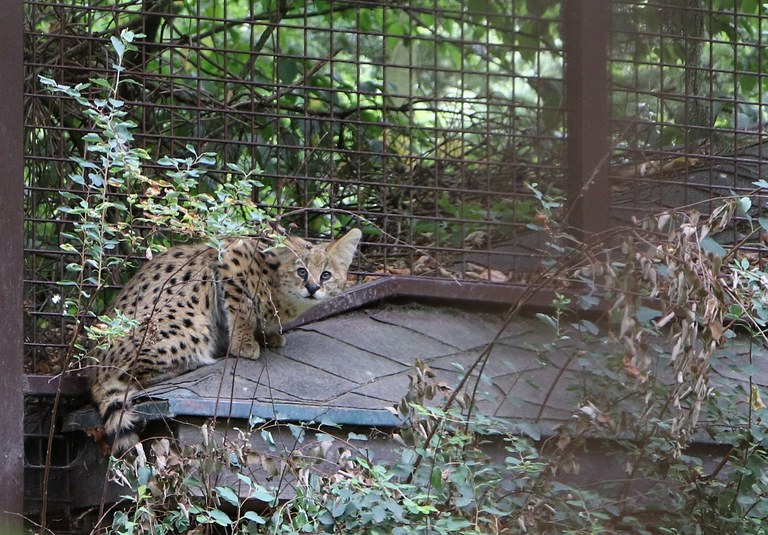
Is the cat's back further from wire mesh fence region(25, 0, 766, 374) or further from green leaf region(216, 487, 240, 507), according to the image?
green leaf region(216, 487, 240, 507)

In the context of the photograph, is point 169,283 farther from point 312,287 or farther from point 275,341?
point 312,287

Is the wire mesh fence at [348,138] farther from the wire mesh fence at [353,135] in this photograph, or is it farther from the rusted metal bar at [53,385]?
the rusted metal bar at [53,385]

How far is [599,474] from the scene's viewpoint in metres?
4.24

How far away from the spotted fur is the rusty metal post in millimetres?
368

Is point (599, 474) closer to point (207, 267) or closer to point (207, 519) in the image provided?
point (207, 519)

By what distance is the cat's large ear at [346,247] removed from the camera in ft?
17.9

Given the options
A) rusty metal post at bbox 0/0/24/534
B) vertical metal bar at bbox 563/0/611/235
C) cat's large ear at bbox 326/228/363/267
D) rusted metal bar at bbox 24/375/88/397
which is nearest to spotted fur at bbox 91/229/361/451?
cat's large ear at bbox 326/228/363/267

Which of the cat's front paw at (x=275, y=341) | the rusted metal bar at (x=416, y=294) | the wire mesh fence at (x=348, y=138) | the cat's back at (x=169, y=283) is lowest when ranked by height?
the cat's front paw at (x=275, y=341)

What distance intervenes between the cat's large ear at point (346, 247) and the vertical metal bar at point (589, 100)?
3.66 m

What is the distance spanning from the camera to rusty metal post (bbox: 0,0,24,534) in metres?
4.17

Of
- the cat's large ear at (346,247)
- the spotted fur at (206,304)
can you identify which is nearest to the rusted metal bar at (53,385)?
the spotted fur at (206,304)

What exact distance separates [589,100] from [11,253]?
10.2 ft

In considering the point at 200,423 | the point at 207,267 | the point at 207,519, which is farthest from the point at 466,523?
the point at 207,267

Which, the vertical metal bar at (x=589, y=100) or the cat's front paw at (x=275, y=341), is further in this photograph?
the cat's front paw at (x=275, y=341)
